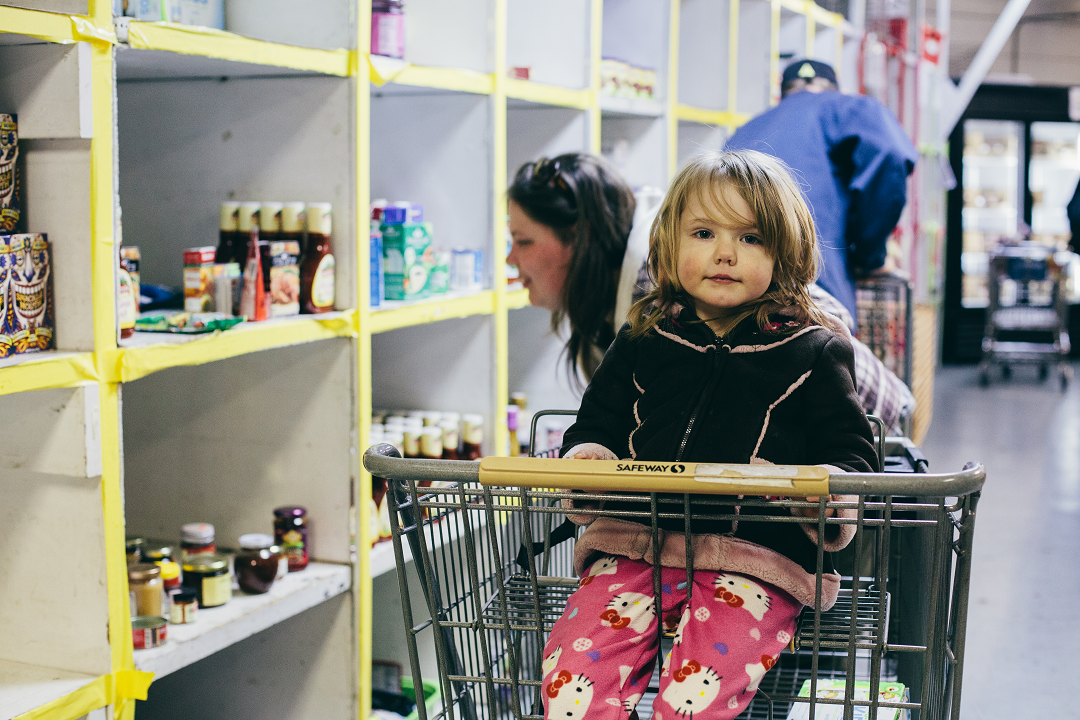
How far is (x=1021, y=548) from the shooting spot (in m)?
4.83

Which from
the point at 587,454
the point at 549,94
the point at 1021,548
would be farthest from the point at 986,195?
the point at 587,454

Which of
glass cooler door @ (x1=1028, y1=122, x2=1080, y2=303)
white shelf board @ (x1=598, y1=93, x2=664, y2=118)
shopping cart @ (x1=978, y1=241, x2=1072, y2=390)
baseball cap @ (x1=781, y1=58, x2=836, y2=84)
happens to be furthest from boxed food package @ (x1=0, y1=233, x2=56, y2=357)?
glass cooler door @ (x1=1028, y1=122, x2=1080, y2=303)

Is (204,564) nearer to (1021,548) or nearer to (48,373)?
(48,373)

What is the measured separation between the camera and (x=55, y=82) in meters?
1.65

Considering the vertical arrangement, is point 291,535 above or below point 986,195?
below

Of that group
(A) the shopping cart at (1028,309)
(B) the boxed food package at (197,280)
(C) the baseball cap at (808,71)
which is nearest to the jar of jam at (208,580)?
(B) the boxed food package at (197,280)

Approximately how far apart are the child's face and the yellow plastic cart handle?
42 cm

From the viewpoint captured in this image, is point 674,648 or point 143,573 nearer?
point 674,648

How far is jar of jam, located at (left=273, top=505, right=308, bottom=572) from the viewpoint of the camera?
7.66 feet

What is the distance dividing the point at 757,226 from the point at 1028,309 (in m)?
9.49

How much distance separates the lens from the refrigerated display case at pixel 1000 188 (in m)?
10.3

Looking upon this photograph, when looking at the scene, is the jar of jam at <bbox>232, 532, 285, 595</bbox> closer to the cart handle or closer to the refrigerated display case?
the cart handle

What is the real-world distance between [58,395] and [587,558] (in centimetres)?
84

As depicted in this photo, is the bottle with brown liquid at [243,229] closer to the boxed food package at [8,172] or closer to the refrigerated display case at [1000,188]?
the boxed food package at [8,172]
